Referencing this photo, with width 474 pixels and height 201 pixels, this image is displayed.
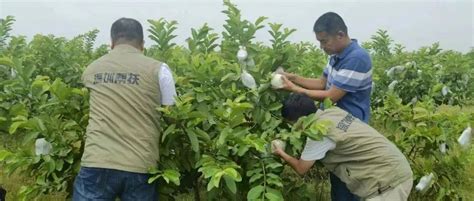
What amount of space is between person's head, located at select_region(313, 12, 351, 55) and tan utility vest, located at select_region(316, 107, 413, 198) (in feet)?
1.37

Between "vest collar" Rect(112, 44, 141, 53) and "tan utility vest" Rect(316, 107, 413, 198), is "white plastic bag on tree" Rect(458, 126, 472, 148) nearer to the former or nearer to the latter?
"tan utility vest" Rect(316, 107, 413, 198)

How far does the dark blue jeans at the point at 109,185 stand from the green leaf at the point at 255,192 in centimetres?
49

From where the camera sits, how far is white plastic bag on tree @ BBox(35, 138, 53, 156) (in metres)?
2.94

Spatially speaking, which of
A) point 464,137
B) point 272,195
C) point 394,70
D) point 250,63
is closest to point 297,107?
point 250,63

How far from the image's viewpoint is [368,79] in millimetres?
3195

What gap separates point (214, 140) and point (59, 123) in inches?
32.3

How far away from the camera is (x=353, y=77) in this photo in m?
3.11

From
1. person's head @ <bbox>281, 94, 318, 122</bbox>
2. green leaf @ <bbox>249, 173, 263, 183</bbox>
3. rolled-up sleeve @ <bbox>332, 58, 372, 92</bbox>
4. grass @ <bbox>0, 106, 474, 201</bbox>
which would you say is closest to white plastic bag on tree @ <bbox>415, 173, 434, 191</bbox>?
grass @ <bbox>0, 106, 474, 201</bbox>

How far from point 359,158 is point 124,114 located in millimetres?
1170

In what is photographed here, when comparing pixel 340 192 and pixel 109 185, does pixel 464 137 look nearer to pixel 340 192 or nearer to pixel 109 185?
pixel 340 192

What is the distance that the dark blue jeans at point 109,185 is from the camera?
2.66 metres

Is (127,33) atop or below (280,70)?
atop

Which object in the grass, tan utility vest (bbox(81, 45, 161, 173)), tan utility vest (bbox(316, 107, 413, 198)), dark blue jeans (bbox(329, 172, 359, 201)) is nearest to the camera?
tan utility vest (bbox(81, 45, 161, 173))

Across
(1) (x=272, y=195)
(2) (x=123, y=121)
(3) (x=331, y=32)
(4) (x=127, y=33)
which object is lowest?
(1) (x=272, y=195)
